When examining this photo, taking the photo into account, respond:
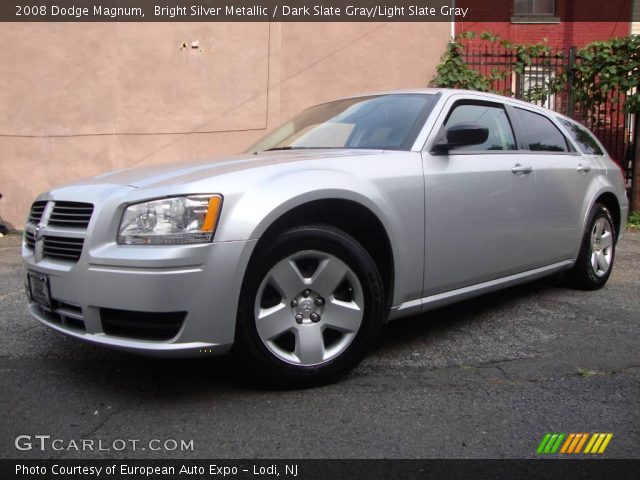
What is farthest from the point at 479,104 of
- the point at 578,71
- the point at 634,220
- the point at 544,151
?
the point at 578,71

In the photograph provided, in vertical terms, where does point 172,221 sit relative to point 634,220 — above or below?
above

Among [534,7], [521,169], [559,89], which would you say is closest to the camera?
[521,169]

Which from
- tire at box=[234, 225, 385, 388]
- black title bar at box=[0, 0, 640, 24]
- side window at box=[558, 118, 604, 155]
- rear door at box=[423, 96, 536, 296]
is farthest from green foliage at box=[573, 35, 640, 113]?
tire at box=[234, 225, 385, 388]

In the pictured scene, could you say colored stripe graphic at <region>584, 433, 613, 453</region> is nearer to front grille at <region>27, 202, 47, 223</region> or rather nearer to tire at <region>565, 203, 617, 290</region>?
tire at <region>565, 203, 617, 290</region>

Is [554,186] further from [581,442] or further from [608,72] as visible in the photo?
[608,72]

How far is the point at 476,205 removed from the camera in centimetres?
345

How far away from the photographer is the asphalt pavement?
230 cm

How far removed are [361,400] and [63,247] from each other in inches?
61.4

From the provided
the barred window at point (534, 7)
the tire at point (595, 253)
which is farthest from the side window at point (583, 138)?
A: the barred window at point (534, 7)

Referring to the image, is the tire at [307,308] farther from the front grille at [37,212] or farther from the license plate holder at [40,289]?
the front grille at [37,212]

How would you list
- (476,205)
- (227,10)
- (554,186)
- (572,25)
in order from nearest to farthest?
(476,205)
(554,186)
(227,10)
(572,25)

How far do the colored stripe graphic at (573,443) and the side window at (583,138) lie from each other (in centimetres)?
306

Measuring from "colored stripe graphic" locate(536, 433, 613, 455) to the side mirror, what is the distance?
5.34 feet

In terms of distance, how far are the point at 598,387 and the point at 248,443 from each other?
1785mm
